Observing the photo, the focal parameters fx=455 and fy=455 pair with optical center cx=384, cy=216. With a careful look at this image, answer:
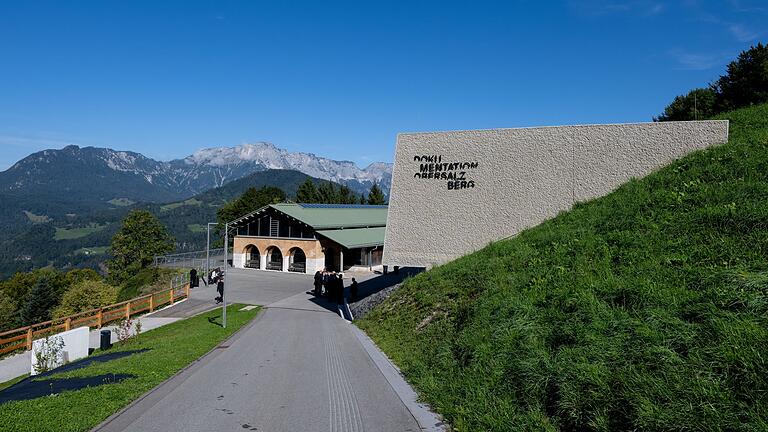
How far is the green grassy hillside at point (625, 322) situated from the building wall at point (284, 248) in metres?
28.5

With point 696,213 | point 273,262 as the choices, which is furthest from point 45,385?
point 273,262

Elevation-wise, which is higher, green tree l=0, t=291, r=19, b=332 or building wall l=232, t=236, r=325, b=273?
building wall l=232, t=236, r=325, b=273

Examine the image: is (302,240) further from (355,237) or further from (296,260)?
(355,237)

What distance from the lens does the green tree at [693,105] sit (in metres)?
29.2

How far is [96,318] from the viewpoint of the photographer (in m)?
22.0

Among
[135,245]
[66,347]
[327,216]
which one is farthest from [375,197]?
[66,347]

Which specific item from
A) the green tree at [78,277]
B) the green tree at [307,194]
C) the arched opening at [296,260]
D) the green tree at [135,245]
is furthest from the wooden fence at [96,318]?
the green tree at [307,194]

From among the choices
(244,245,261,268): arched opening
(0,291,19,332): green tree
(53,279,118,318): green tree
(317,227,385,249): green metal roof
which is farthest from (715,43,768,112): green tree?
(0,291,19,332): green tree

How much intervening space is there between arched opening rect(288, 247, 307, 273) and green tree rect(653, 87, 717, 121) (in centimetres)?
3113

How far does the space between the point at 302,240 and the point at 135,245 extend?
3641 cm

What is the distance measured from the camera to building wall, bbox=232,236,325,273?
40.8 m

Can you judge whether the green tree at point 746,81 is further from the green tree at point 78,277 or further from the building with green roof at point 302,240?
the green tree at point 78,277

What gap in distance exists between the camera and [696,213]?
9.23 metres

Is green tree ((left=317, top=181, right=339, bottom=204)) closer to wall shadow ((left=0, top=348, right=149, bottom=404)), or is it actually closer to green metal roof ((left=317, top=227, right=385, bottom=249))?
green metal roof ((left=317, top=227, right=385, bottom=249))
